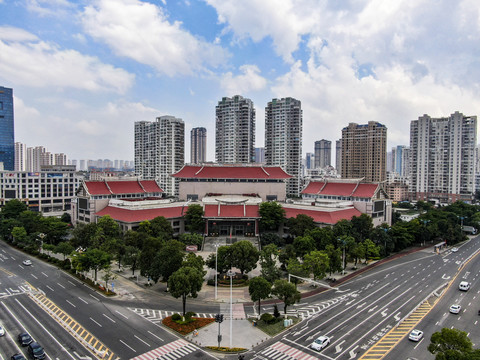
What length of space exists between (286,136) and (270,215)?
73.9 m

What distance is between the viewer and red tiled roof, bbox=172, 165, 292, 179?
97688mm

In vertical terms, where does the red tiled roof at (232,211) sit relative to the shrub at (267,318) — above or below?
above

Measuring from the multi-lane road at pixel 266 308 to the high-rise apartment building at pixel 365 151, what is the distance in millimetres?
107733

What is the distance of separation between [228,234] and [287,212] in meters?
14.9

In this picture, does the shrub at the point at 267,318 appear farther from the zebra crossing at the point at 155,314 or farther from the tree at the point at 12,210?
the tree at the point at 12,210

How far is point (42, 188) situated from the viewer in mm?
127188

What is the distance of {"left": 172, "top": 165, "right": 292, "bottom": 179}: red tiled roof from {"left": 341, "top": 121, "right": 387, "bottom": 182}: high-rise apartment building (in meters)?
79.8

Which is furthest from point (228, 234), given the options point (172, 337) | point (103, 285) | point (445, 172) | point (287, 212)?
point (445, 172)

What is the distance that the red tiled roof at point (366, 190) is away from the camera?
86.5m

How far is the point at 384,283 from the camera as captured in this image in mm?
54000

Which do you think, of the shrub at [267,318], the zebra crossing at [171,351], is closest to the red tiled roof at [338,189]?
the shrub at [267,318]

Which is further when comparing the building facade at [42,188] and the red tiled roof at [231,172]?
the building facade at [42,188]

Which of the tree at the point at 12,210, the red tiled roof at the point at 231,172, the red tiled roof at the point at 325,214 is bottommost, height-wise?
the tree at the point at 12,210

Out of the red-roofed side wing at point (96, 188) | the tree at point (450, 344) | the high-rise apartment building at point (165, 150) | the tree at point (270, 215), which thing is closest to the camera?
the tree at point (450, 344)
